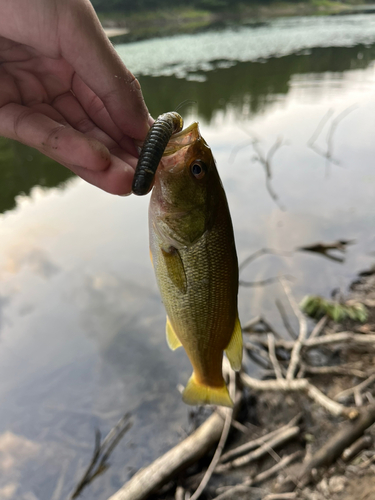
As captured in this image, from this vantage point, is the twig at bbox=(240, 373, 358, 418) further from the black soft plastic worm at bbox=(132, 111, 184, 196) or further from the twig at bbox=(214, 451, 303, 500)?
the black soft plastic worm at bbox=(132, 111, 184, 196)

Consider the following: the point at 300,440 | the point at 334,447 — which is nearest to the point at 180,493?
the point at 300,440

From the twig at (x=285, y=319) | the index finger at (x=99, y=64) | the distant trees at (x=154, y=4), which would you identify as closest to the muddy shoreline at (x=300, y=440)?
the twig at (x=285, y=319)

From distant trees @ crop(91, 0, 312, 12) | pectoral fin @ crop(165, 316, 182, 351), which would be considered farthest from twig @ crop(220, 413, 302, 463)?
distant trees @ crop(91, 0, 312, 12)

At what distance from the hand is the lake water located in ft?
3.10

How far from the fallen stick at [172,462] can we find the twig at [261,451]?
10.7 inches

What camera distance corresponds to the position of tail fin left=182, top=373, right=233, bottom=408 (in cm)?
228

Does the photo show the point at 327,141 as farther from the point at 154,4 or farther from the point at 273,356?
the point at 154,4

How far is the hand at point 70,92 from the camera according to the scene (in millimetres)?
1676

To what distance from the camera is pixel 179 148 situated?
1.70m

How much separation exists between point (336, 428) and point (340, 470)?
0.41m

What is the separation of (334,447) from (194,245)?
9.56ft

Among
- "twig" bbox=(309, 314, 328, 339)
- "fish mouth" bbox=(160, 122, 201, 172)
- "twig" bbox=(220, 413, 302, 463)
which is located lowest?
"twig" bbox=(309, 314, 328, 339)

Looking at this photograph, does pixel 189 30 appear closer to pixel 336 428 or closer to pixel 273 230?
pixel 273 230

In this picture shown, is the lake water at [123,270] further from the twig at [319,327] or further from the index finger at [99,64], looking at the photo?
the index finger at [99,64]
